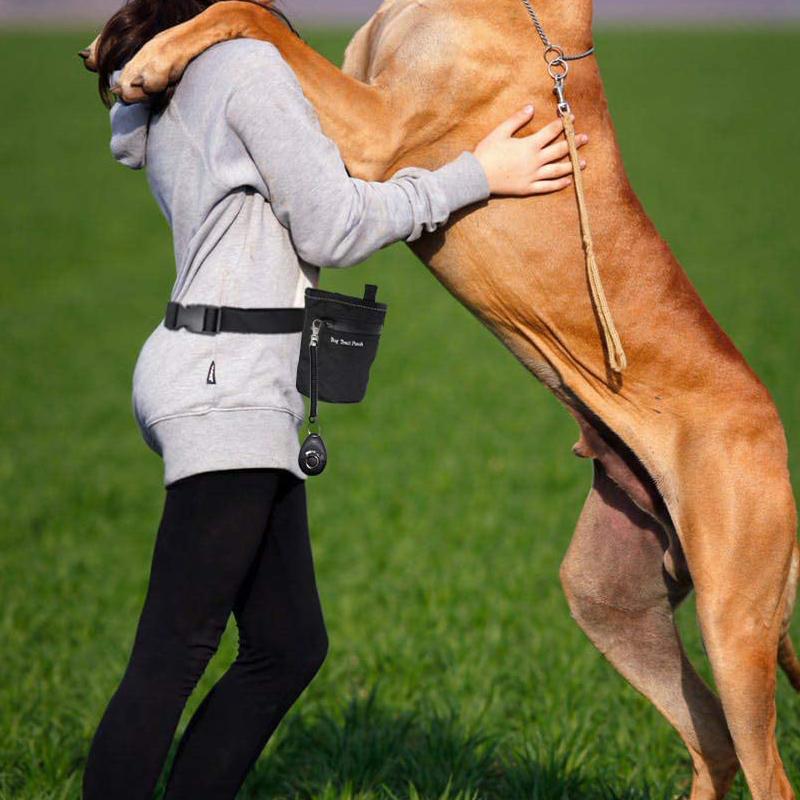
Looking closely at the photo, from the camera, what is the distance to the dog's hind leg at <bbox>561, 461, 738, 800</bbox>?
9.49ft

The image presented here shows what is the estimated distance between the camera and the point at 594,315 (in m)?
2.63

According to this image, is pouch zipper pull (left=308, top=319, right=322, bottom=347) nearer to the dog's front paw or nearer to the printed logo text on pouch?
the printed logo text on pouch

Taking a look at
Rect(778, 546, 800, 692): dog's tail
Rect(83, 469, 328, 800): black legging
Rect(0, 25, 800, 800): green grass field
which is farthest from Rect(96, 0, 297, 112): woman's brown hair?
Rect(0, 25, 800, 800): green grass field

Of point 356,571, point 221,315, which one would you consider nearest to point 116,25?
point 221,315

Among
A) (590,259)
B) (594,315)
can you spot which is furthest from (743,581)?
(590,259)

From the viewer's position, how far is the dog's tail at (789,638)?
103 inches

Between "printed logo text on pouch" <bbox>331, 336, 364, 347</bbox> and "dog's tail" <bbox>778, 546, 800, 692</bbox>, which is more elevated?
"printed logo text on pouch" <bbox>331, 336, 364, 347</bbox>

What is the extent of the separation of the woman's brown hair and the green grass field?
6.73 feet

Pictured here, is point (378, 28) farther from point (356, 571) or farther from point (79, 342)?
point (79, 342)

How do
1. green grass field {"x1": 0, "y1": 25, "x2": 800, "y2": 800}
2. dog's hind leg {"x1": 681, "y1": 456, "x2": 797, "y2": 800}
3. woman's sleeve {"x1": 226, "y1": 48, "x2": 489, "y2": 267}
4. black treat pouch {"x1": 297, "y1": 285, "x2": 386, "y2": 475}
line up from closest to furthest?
woman's sleeve {"x1": 226, "y1": 48, "x2": 489, "y2": 267} → black treat pouch {"x1": 297, "y1": 285, "x2": 386, "y2": 475} → dog's hind leg {"x1": 681, "y1": 456, "x2": 797, "y2": 800} → green grass field {"x1": 0, "y1": 25, "x2": 800, "y2": 800}

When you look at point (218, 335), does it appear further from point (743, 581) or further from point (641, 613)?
point (641, 613)

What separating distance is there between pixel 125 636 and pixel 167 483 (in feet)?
9.97

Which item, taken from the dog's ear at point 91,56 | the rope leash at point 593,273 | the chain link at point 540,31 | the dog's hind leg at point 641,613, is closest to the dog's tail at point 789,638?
the dog's hind leg at point 641,613

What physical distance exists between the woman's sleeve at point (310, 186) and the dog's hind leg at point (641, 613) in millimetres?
950
